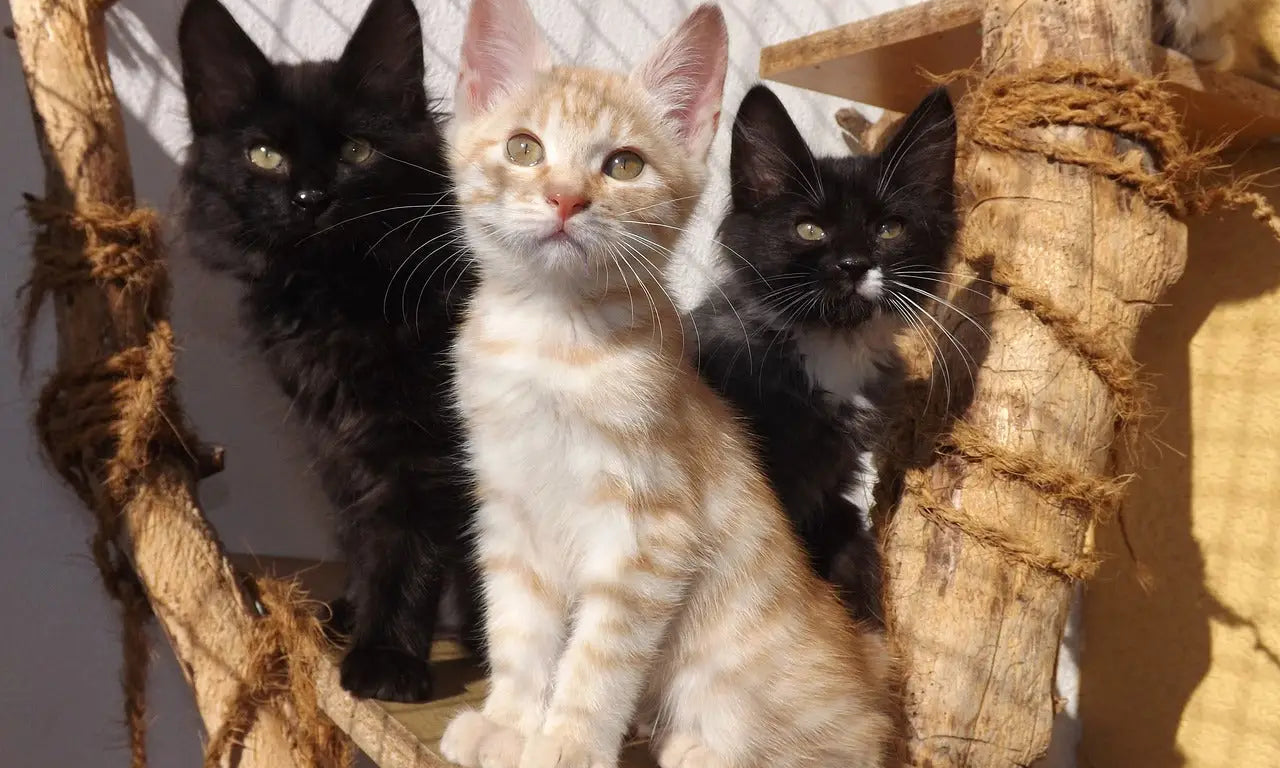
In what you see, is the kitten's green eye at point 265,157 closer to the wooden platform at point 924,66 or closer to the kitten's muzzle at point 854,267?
the kitten's muzzle at point 854,267

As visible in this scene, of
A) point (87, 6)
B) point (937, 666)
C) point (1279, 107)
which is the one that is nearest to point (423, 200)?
point (87, 6)

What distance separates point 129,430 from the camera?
1008 mm

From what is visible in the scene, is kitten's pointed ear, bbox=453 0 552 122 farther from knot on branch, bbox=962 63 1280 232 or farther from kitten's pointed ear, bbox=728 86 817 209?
knot on branch, bbox=962 63 1280 232

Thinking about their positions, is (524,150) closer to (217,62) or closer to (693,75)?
(693,75)

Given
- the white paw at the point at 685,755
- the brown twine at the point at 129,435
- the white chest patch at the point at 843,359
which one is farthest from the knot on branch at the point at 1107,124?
the brown twine at the point at 129,435

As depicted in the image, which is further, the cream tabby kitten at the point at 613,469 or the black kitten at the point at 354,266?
the black kitten at the point at 354,266

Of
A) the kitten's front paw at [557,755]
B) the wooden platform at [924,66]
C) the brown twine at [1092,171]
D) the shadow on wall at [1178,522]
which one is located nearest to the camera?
the kitten's front paw at [557,755]

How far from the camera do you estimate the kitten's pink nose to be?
838 millimetres

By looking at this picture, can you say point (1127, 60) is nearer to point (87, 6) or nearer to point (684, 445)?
point (684, 445)

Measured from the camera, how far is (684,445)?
36.0 inches

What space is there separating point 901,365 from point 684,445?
0.43m

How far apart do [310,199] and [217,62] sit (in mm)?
223

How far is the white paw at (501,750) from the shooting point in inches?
32.8

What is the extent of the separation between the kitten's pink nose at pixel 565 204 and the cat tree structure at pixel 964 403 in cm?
49
